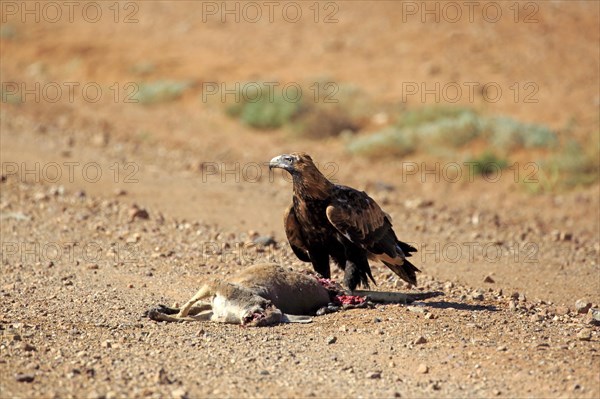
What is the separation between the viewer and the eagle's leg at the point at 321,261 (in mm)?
8688

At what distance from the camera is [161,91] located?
20656mm

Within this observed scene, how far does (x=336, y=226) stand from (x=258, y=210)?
446 cm

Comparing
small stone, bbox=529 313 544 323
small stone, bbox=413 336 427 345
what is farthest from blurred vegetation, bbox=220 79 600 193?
small stone, bbox=413 336 427 345

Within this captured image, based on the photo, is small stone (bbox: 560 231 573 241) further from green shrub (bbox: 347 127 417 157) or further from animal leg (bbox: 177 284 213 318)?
animal leg (bbox: 177 284 213 318)

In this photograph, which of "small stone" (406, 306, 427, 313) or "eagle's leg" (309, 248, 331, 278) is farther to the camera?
"eagle's leg" (309, 248, 331, 278)

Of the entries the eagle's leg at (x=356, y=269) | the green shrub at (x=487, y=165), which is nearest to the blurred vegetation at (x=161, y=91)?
the green shrub at (x=487, y=165)

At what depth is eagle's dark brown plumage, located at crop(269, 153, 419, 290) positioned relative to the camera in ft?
27.1

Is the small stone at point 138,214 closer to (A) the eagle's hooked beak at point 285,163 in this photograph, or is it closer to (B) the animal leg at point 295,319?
(A) the eagle's hooked beak at point 285,163

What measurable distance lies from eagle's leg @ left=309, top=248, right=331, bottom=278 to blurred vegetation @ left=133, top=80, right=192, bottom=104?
12296mm

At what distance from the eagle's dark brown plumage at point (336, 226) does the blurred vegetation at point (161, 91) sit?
1226 cm

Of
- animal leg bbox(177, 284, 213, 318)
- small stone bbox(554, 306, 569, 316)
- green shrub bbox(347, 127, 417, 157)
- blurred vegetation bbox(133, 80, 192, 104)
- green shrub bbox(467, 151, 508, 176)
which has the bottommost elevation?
small stone bbox(554, 306, 569, 316)

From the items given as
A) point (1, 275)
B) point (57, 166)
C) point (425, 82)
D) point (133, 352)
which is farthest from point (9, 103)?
point (133, 352)

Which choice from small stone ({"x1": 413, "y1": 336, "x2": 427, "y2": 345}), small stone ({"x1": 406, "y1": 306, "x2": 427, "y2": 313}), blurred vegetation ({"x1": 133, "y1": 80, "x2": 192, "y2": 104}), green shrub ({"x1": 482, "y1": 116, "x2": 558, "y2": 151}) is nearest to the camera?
small stone ({"x1": 413, "y1": 336, "x2": 427, "y2": 345})

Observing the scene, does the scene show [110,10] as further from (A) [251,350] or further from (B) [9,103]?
(A) [251,350]
